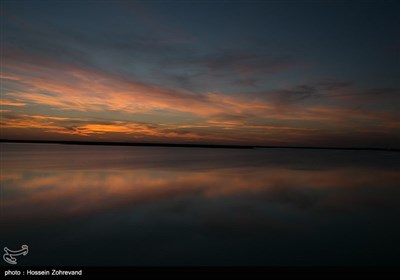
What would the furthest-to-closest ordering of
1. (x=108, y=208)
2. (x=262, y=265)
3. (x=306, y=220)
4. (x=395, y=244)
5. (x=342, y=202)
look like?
(x=342, y=202), (x=108, y=208), (x=306, y=220), (x=395, y=244), (x=262, y=265)

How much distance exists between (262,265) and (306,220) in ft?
17.8

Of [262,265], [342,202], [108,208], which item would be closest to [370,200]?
[342,202]

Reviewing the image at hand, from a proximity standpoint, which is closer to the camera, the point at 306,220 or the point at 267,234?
the point at 267,234

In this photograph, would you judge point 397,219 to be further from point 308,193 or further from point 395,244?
point 308,193

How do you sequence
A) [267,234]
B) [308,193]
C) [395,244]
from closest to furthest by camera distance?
[395,244] → [267,234] → [308,193]

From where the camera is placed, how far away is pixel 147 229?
1108 centimetres

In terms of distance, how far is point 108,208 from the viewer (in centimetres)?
1423

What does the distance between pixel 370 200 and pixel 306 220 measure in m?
7.37

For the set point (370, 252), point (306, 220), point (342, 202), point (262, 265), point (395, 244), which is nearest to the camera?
point (262, 265)

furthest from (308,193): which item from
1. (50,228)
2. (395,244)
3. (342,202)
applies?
(50,228)

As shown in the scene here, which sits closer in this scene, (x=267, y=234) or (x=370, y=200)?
(x=267, y=234)

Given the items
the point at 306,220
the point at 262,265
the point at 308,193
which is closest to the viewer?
the point at 262,265

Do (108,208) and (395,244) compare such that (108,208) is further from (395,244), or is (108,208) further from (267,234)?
(395,244)

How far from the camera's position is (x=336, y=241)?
9.92m
